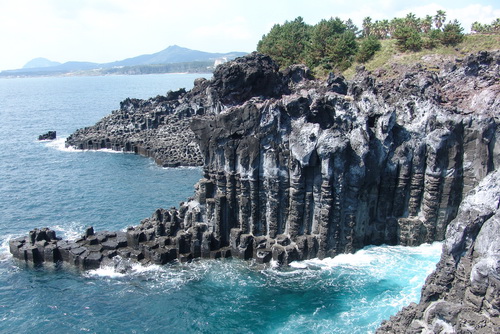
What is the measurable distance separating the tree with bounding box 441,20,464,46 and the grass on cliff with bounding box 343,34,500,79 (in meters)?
1.41

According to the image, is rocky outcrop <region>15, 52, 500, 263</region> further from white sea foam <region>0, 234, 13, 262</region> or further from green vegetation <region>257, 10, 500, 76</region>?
green vegetation <region>257, 10, 500, 76</region>

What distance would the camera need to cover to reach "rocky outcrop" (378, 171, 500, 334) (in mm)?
21594

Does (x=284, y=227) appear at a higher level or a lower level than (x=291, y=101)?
lower

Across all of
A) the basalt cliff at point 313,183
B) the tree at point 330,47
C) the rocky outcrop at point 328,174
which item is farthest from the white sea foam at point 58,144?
the tree at point 330,47

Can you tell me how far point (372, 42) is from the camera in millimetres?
106250

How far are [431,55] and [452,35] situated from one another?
753cm

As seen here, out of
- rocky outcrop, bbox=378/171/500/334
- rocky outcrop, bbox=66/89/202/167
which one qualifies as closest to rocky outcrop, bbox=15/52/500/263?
rocky outcrop, bbox=378/171/500/334

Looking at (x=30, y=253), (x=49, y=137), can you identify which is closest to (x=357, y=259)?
(x=30, y=253)

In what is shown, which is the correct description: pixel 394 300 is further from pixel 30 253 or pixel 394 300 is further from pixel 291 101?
pixel 30 253

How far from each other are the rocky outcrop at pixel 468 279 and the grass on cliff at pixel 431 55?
73.1m

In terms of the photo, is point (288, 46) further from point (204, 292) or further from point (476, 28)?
point (204, 292)

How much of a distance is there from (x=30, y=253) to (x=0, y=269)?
296cm

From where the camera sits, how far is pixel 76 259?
42.6 meters

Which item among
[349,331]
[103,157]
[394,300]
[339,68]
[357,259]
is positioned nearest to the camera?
[349,331]
